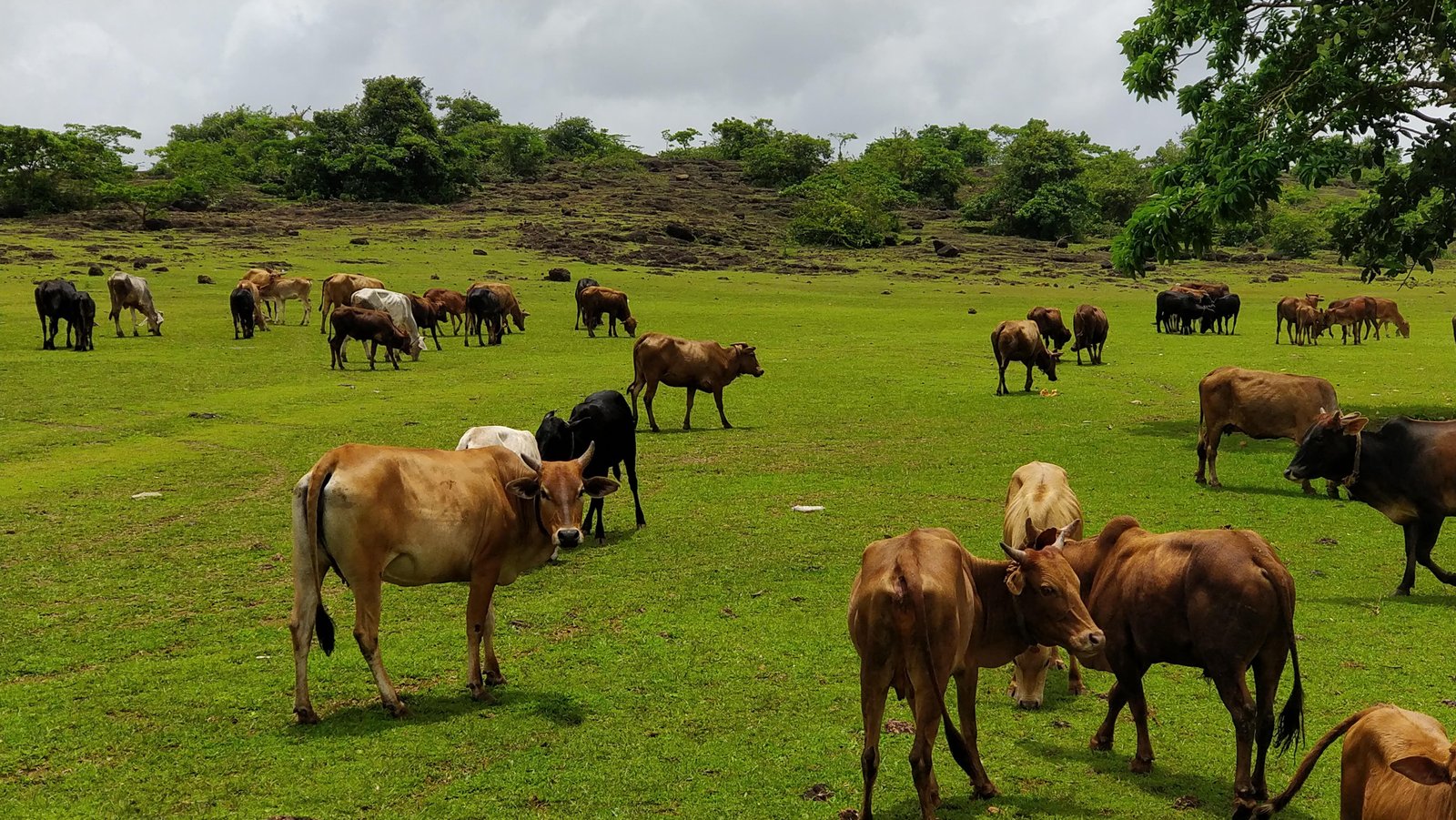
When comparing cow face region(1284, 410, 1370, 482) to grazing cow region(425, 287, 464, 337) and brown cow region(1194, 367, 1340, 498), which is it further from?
grazing cow region(425, 287, 464, 337)

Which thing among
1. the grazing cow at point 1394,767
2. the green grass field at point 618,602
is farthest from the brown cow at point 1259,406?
the grazing cow at point 1394,767

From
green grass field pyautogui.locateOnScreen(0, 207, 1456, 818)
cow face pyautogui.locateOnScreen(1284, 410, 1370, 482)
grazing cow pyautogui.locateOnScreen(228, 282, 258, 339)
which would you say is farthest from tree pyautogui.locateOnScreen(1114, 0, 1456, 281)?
grazing cow pyautogui.locateOnScreen(228, 282, 258, 339)

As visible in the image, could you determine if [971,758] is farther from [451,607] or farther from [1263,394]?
[1263,394]

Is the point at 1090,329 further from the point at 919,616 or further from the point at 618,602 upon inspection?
the point at 919,616

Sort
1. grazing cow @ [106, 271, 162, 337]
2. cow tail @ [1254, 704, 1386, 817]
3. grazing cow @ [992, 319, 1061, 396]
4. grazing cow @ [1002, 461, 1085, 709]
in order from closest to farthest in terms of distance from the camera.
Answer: cow tail @ [1254, 704, 1386, 817] → grazing cow @ [1002, 461, 1085, 709] → grazing cow @ [992, 319, 1061, 396] → grazing cow @ [106, 271, 162, 337]

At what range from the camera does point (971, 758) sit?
6523 mm

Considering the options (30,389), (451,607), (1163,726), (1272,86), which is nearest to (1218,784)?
(1163,726)

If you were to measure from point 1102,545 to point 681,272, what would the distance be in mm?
50868

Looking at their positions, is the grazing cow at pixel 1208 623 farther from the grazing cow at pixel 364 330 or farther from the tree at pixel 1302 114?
the grazing cow at pixel 364 330

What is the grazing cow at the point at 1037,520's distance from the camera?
8.00 m

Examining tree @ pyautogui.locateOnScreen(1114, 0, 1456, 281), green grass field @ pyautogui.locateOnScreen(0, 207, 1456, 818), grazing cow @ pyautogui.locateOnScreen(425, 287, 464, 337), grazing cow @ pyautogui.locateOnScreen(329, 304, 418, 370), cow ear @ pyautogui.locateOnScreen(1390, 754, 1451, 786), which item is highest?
tree @ pyautogui.locateOnScreen(1114, 0, 1456, 281)

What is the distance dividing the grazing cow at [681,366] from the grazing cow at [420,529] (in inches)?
452

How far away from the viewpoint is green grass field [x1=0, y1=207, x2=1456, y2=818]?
22.5ft

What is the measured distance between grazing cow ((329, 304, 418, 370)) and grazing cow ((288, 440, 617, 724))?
19981 mm
